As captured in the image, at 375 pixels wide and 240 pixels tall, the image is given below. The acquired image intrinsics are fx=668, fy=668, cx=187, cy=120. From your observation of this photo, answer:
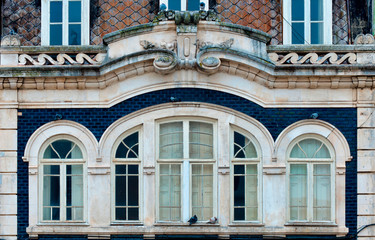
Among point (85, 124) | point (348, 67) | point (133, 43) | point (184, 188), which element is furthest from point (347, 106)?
point (85, 124)

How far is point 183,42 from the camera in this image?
13.1 m

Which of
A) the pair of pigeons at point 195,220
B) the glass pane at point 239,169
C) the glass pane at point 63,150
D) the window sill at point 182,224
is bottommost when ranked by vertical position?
the window sill at point 182,224

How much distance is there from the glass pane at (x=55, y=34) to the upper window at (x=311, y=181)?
18.5 feet

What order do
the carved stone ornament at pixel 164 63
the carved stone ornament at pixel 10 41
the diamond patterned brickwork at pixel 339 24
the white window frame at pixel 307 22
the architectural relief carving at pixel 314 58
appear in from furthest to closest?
the diamond patterned brickwork at pixel 339 24
the white window frame at pixel 307 22
the carved stone ornament at pixel 10 41
the architectural relief carving at pixel 314 58
the carved stone ornament at pixel 164 63

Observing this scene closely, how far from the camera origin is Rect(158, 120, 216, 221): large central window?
43.5ft

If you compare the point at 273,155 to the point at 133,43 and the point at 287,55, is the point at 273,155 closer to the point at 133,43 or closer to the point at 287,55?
the point at 287,55

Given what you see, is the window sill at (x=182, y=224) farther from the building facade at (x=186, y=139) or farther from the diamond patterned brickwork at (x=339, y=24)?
the diamond patterned brickwork at (x=339, y=24)

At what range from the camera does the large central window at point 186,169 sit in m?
13.2

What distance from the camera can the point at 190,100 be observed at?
13219 millimetres

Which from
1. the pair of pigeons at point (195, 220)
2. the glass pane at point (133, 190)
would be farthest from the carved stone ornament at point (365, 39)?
the glass pane at point (133, 190)

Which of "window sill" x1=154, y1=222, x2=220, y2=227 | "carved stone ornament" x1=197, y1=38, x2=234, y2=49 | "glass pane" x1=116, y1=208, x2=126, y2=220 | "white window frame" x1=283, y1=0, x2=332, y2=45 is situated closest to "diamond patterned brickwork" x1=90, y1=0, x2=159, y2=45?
"carved stone ornament" x1=197, y1=38, x2=234, y2=49

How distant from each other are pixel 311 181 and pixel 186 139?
103 inches

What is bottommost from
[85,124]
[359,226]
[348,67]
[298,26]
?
[359,226]

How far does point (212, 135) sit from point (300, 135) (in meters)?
1.75
